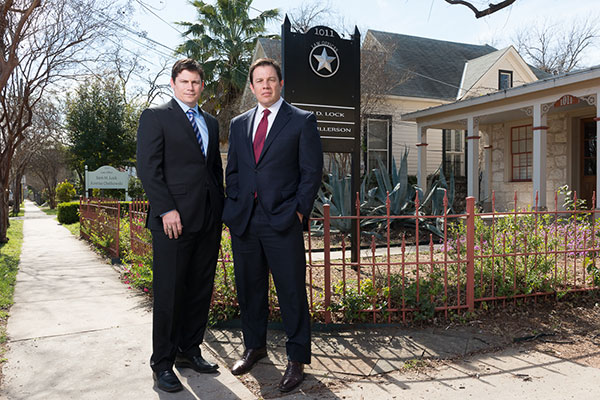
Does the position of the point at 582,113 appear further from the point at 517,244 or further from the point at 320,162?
the point at 320,162

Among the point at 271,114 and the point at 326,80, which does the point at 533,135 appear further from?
the point at 271,114

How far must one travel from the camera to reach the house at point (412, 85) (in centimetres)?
1559

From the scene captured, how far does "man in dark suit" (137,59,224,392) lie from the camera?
2.86 metres

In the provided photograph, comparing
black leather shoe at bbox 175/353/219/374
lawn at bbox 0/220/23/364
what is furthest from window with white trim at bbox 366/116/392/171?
black leather shoe at bbox 175/353/219/374

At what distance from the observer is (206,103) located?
22672 millimetres

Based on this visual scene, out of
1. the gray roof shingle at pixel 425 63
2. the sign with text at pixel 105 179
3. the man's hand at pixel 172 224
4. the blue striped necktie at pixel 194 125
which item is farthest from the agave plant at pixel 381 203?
the gray roof shingle at pixel 425 63

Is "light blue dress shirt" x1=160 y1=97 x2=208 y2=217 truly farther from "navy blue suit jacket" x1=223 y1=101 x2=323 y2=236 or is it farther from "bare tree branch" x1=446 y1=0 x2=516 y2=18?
"bare tree branch" x1=446 y1=0 x2=516 y2=18

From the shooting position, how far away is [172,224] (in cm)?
284

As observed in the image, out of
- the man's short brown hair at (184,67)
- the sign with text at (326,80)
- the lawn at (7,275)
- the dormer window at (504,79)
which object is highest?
the dormer window at (504,79)

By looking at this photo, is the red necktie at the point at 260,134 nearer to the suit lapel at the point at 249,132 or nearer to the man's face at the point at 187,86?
the suit lapel at the point at 249,132

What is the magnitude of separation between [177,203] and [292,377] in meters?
1.29

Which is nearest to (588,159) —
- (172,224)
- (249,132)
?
(249,132)

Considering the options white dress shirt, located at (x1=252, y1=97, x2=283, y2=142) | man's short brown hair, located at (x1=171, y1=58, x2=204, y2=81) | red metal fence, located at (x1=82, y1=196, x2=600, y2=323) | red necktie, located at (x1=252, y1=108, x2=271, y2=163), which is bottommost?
red metal fence, located at (x1=82, y1=196, x2=600, y2=323)

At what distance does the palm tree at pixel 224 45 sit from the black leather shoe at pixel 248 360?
1836 centimetres
